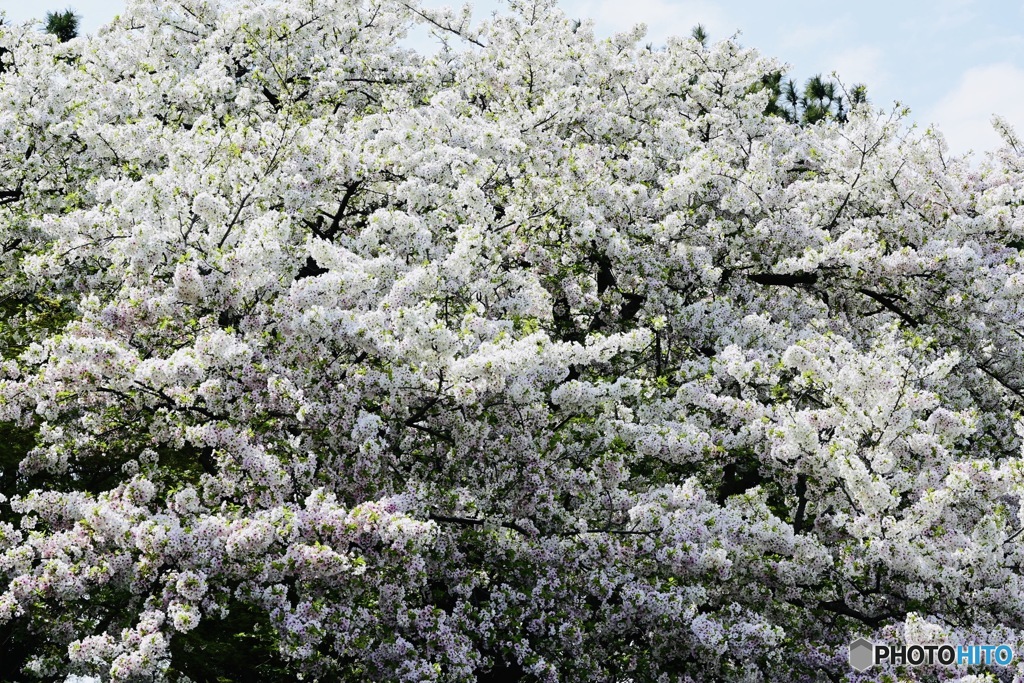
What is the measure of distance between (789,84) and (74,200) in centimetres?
3913

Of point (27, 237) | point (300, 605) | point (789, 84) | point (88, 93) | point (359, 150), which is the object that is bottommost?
point (300, 605)

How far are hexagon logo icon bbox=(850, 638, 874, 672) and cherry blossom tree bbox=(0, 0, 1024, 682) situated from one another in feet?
0.34

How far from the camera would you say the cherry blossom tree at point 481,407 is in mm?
7434

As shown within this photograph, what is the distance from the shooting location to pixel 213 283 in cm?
838

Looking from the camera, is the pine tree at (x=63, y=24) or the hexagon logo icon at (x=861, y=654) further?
the pine tree at (x=63, y=24)

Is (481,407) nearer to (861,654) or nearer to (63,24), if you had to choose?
(861,654)

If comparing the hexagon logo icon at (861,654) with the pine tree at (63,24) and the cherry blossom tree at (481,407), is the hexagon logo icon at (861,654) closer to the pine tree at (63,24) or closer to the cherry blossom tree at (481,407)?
the cherry blossom tree at (481,407)

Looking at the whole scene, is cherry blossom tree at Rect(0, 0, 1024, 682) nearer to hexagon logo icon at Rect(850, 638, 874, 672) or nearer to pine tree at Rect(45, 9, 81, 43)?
hexagon logo icon at Rect(850, 638, 874, 672)

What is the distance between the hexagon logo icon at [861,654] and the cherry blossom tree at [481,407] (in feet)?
0.34

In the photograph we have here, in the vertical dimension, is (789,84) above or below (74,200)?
above

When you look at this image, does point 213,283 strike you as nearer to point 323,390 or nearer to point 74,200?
point 323,390

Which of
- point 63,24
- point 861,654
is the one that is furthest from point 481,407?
point 63,24

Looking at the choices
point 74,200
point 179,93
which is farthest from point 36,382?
point 179,93

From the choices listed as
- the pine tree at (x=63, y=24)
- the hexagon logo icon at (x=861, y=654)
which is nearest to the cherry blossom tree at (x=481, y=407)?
the hexagon logo icon at (x=861, y=654)
